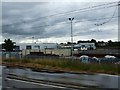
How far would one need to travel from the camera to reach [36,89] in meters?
11.8

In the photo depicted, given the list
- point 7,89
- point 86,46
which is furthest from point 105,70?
point 86,46

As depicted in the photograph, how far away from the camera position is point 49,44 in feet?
450

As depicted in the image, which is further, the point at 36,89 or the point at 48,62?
the point at 48,62

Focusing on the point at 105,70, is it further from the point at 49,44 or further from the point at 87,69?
the point at 49,44

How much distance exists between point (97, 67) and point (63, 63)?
6239 millimetres

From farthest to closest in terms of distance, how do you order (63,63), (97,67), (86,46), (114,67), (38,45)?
(38,45) < (86,46) < (63,63) < (97,67) < (114,67)

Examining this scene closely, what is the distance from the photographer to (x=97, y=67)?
77.1 ft

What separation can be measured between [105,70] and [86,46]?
3857 inches

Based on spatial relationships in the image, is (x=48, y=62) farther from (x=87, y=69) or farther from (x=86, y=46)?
(x=86, y=46)

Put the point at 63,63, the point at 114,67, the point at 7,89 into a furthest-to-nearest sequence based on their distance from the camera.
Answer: the point at 63,63 < the point at 114,67 < the point at 7,89

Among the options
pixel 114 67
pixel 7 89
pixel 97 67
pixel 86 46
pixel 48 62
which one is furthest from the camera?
pixel 86 46

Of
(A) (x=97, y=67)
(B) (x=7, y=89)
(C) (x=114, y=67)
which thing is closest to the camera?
(B) (x=7, y=89)

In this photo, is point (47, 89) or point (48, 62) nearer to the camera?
point (47, 89)

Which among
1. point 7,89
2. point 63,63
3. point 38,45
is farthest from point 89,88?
point 38,45
